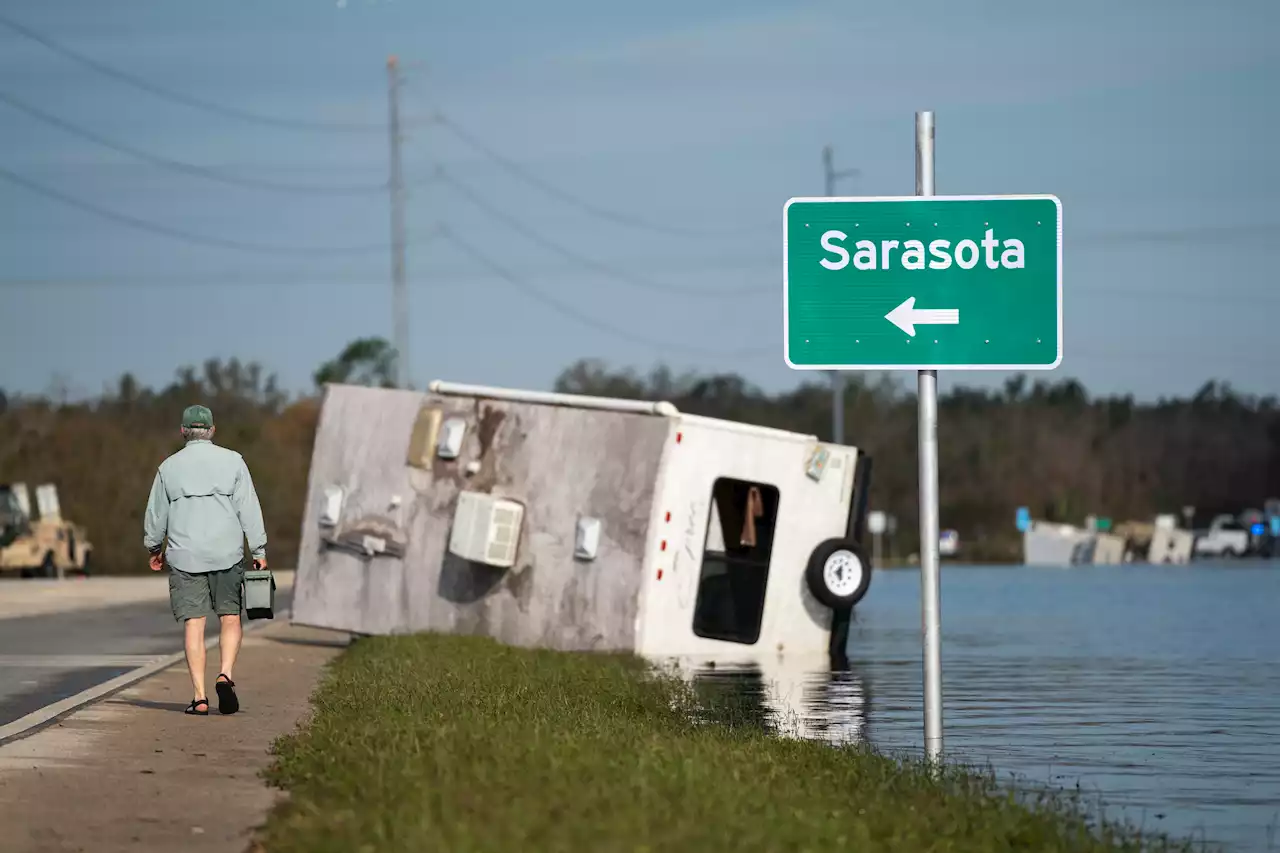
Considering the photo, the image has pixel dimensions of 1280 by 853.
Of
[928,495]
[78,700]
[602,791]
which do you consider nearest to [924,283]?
[928,495]

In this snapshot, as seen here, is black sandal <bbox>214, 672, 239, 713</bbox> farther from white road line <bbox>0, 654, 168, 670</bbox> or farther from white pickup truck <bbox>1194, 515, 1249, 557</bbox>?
white pickup truck <bbox>1194, 515, 1249, 557</bbox>

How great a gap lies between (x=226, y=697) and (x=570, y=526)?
8194 mm

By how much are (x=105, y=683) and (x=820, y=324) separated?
7.92 metres

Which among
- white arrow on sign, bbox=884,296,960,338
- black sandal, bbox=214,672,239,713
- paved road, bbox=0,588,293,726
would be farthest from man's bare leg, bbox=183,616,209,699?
white arrow on sign, bbox=884,296,960,338

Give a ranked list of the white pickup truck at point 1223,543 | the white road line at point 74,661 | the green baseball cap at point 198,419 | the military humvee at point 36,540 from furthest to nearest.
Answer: the white pickup truck at point 1223,543
the military humvee at point 36,540
the white road line at point 74,661
the green baseball cap at point 198,419

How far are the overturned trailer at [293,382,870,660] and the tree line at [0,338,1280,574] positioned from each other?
61.2 m

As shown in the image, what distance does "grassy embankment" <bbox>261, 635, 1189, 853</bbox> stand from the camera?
335 inches

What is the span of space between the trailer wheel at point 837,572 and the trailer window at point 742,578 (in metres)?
0.51

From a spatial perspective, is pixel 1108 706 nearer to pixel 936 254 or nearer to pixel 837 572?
pixel 837 572

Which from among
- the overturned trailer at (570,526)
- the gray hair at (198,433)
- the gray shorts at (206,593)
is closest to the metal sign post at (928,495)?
the gray shorts at (206,593)

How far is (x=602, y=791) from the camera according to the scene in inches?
367

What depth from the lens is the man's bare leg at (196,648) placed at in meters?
14.5

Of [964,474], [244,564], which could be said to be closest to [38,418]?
[964,474]

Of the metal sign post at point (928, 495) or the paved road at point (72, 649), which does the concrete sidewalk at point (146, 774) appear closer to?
the paved road at point (72, 649)
